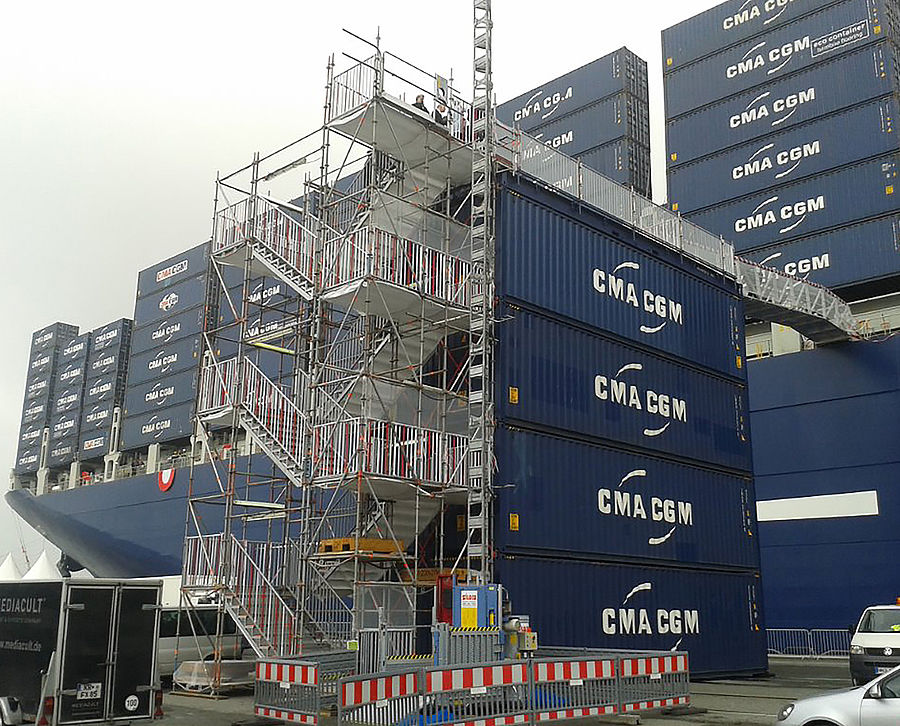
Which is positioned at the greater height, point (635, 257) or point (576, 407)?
point (635, 257)

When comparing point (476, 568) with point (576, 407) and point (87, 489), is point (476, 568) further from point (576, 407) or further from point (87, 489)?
point (87, 489)

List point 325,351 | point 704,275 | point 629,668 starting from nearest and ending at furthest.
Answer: point 629,668
point 325,351
point 704,275

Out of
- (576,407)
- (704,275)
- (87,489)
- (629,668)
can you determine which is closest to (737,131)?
(704,275)

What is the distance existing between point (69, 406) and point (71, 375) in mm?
2115

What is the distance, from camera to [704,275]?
80.4ft

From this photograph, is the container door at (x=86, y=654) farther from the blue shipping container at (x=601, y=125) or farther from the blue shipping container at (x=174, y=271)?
the blue shipping container at (x=174, y=271)

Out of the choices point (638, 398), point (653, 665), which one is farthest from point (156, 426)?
point (653, 665)

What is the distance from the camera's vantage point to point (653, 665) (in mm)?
13156

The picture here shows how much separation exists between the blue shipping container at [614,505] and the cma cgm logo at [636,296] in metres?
3.63

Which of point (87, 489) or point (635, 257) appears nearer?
point (635, 257)

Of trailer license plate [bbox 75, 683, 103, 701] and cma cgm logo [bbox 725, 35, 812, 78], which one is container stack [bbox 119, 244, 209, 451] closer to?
cma cgm logo [bbox 725, 35, 812, 78]

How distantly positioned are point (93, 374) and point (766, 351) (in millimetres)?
39167

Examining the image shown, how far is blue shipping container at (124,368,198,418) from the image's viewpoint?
146 feet

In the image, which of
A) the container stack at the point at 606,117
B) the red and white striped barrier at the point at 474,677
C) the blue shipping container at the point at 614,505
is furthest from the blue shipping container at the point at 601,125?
the red and white striped barrier at the point at 474,677
